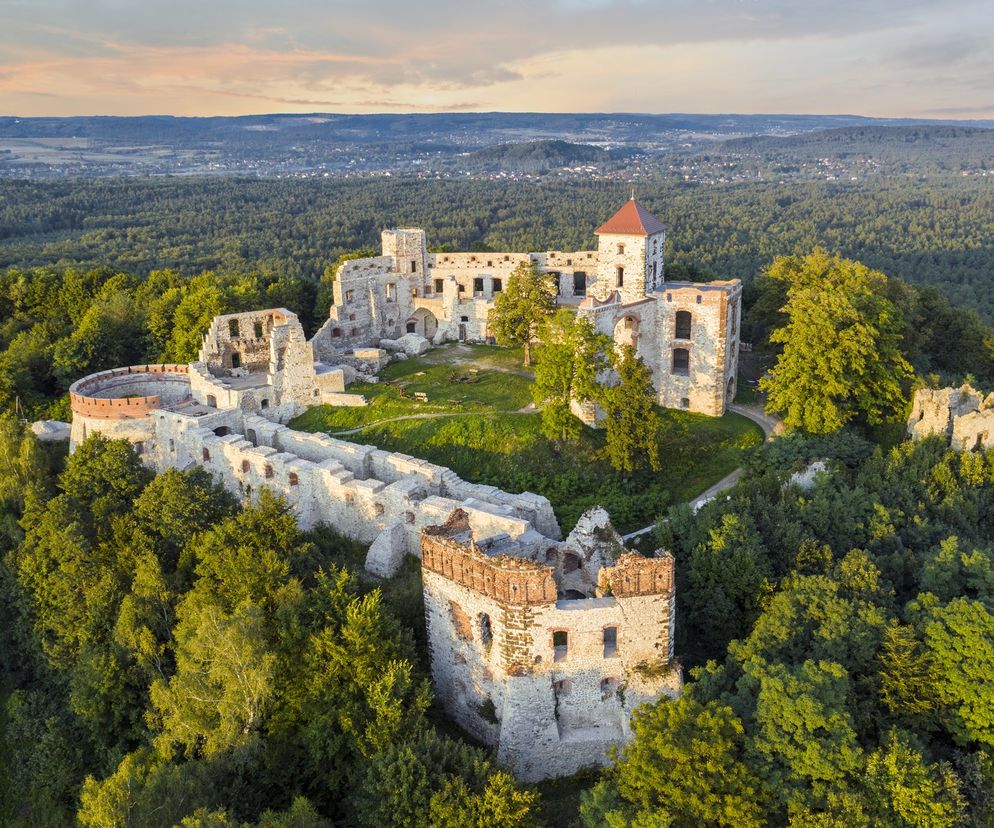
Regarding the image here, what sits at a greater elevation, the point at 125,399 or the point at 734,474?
the point at 125,399

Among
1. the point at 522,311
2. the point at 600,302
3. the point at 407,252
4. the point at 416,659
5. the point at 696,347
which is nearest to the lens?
the point at 416,659

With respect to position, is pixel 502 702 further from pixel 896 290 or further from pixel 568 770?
pixel 896 290

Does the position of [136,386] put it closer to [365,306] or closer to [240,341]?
[240,341]

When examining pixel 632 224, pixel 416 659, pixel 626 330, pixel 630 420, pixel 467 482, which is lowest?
pixel 416 659

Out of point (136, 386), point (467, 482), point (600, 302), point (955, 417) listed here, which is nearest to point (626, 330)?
point (600, 302)

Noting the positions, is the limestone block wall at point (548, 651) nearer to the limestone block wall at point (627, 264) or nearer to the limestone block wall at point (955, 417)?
the limestone block wall at point (955, 417)

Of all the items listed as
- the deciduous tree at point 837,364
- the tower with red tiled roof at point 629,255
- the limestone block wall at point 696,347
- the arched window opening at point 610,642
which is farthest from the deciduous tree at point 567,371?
the arched window opening at point 610,642
